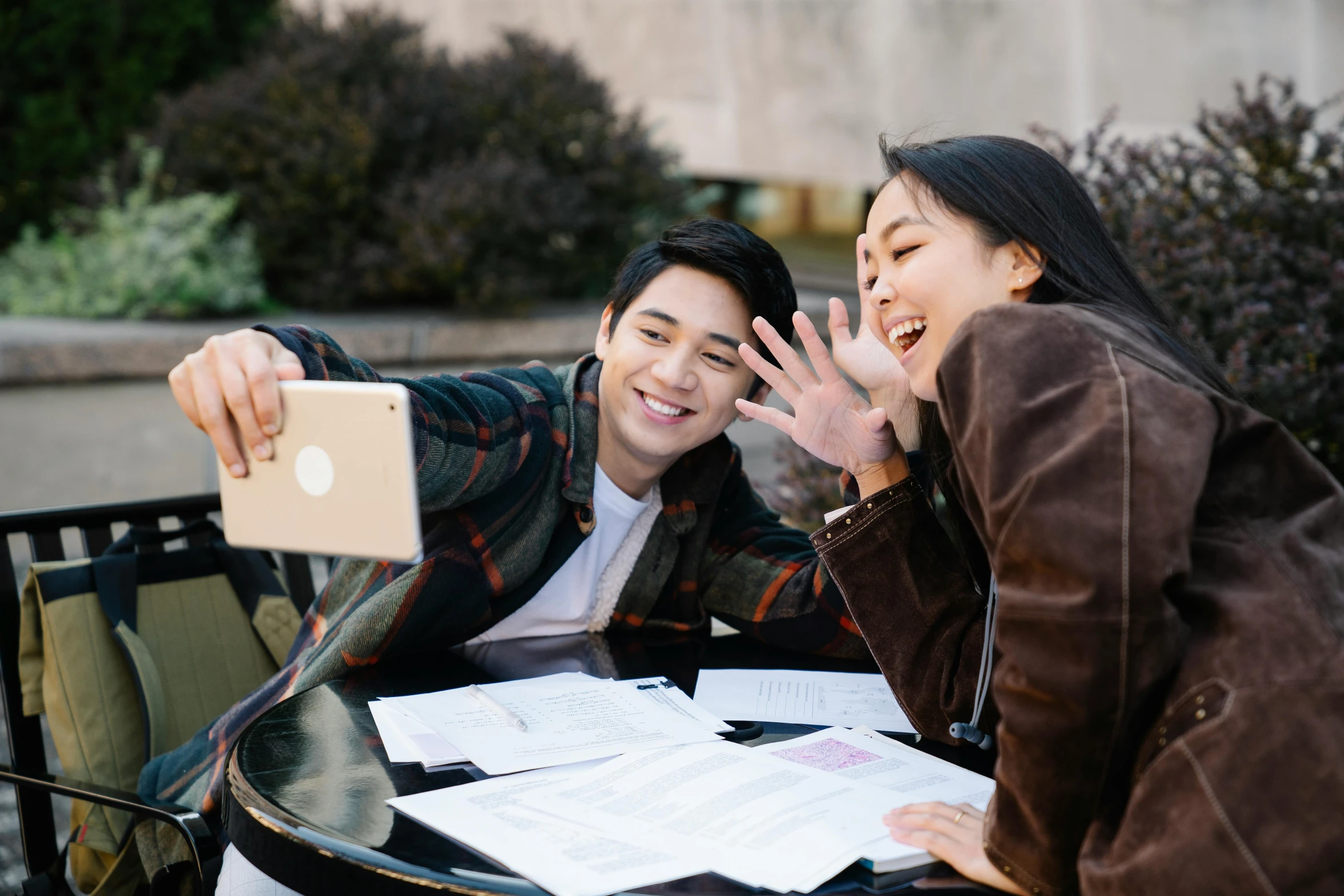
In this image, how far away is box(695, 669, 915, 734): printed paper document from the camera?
1873mm

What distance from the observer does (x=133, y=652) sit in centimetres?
226

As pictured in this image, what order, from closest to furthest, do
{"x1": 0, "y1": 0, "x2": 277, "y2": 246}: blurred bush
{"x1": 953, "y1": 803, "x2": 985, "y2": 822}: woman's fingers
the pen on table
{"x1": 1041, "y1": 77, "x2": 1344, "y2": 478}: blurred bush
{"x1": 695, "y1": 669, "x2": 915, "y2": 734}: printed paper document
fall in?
{"x1": 953, "y1": 803, "x2": 985, "y2": 822}: woman's fingers → the pen on table → {"x1": 695, "y1": 669, "x2": 915, "y2": 734}: printed paper document → {"x1": 1041, "y1": 77, "x2": 1344, "y2": 478}: blurred bush → {"x1": 0, "y1": 0, "x2": 277, "y2": 246}: blurred bush

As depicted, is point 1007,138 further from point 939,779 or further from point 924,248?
point 939,779

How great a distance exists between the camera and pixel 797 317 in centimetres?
193

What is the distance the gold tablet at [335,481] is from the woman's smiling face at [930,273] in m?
0.70

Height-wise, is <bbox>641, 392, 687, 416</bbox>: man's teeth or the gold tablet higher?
the gold tablet

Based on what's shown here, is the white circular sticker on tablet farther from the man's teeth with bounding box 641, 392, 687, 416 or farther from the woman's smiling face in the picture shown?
the man's teeth with bounding box 641, 392, 687, 416

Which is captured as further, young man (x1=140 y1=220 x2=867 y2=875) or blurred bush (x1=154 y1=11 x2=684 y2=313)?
blurred bush (x1=154 y1=11 x2=684 y2=313)

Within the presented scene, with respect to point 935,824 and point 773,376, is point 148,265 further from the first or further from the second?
point 935,824

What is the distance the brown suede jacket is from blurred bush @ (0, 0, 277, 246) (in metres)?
6.51

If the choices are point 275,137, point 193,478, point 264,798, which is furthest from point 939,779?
point 275,137

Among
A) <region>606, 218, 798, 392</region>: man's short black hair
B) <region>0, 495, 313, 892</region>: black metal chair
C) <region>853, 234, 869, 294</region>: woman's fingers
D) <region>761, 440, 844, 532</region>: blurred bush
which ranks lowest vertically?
<region>761, 440, 844, 532</region>: blurred bush

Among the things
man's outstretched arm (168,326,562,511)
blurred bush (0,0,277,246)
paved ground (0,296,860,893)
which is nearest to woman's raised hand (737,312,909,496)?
man's outstretched arm (168,326,562,511)

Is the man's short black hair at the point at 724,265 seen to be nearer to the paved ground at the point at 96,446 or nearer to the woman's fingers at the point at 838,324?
the woman's fingers at the point at 838,324
